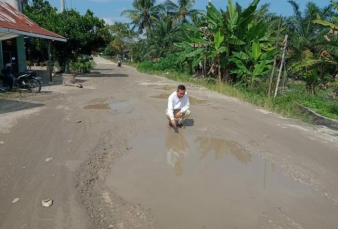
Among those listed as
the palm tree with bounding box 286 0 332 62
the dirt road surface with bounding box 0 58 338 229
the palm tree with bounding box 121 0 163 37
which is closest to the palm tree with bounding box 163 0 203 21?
the palm tree with bounding box 121 0 163 37

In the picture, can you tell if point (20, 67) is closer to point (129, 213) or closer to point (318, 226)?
point (129, 213)

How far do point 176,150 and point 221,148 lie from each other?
0.94 metres

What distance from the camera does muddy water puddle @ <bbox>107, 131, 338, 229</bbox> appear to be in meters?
3.45

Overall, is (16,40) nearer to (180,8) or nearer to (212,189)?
(212,189)

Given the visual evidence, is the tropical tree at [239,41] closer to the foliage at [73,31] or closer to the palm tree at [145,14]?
the foliage at [73,31]

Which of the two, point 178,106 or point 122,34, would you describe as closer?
point 178,106

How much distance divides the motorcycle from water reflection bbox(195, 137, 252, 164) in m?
9.36

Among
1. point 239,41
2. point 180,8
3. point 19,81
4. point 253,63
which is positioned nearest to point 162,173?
point 19,81

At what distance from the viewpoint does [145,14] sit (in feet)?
139

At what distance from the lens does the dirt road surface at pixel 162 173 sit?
3416 millimetres

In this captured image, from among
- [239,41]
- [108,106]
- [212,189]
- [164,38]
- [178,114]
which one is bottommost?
[108,106]

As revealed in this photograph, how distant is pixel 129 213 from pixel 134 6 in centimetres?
4301

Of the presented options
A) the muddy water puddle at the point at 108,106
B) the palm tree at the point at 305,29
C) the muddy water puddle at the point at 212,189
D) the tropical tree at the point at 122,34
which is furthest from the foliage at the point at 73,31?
the tropical tree at the point at 122,34

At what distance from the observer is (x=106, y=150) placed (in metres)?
5.62
